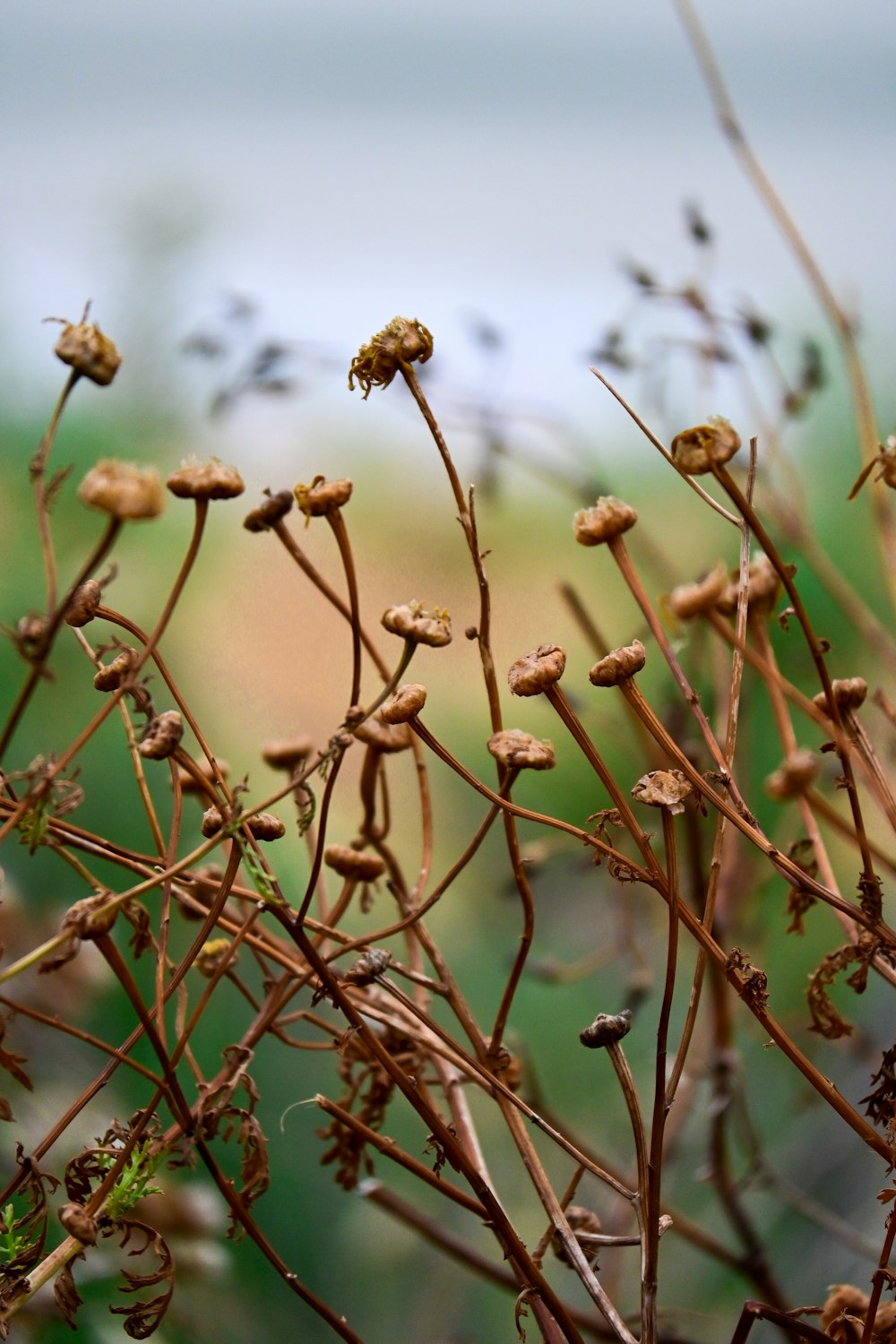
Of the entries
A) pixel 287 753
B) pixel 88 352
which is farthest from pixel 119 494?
pixel 287 753

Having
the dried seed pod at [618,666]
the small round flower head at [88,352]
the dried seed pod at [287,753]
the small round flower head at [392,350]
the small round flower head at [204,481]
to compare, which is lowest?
the dried seed pod at [287,753]

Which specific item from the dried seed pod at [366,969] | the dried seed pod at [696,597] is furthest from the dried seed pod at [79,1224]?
the dried seed pod at [696,597]

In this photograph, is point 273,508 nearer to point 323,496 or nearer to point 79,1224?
point 323,496

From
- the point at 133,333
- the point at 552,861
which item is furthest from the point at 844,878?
the point at 133,333

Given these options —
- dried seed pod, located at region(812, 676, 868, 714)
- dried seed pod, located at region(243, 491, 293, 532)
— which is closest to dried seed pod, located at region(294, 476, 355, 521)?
dried seed pod, located at region(243, 491, 293, 532)

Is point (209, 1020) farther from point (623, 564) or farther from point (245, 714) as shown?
point (623, 564)

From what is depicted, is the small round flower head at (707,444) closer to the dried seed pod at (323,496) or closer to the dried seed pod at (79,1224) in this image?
the dried seed pod at (323,496)
